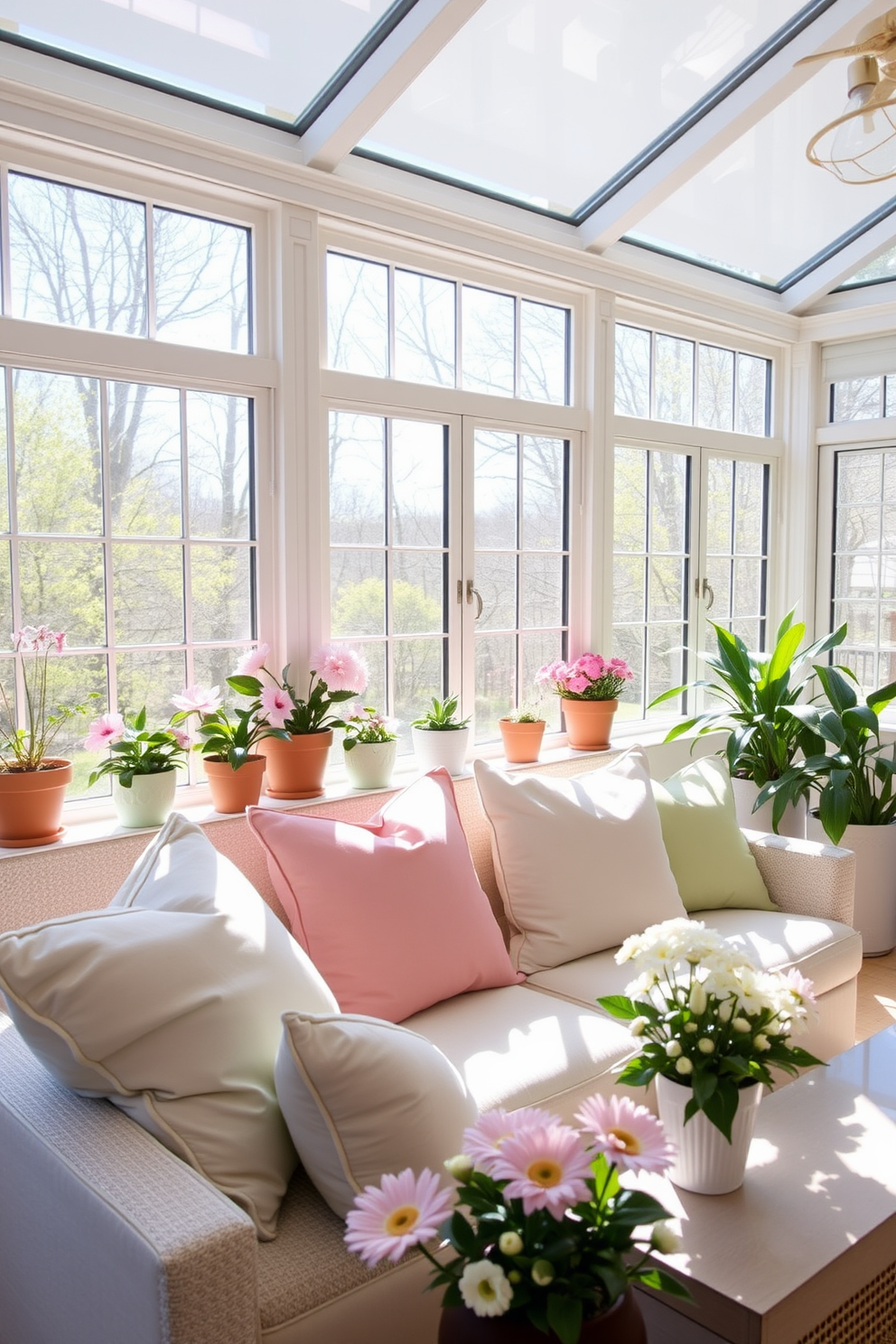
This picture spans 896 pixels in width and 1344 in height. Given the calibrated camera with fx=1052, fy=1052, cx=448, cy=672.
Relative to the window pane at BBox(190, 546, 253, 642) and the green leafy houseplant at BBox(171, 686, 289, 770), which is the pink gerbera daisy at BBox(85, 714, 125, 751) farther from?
the window pane at BBox(190, 546, 253, 642)

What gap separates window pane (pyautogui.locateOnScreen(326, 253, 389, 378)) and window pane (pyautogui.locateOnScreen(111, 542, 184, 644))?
0.83 meters

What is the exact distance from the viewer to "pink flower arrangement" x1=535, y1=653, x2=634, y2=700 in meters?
3.76

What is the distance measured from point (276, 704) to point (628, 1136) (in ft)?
5.93

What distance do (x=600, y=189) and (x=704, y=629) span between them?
6.17 ft

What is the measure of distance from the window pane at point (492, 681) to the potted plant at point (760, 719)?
2.13 feet

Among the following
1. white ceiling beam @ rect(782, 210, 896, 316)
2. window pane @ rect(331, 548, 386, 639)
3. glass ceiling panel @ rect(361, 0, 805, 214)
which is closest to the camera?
glass ceiling panel @ rect(361, 0, 805, 214)

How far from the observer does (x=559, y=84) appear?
3166 mm

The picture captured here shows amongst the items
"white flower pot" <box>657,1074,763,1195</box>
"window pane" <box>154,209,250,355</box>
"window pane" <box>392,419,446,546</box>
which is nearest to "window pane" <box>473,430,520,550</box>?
"window pane" <box>392,419,446,546</box>

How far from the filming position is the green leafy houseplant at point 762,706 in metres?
3.93

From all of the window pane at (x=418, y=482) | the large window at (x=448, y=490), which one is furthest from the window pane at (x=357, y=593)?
the window pane at (x=418, y=482)

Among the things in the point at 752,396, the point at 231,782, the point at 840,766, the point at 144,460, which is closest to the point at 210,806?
the point at 231,782

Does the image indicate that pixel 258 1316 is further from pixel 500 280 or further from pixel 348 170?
pixel 500 280

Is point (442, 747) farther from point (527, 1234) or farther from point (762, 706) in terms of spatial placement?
point (527, 1234)

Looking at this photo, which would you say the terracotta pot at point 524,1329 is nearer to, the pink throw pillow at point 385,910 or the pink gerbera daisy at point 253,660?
the pink throw pillow at point 385,910
